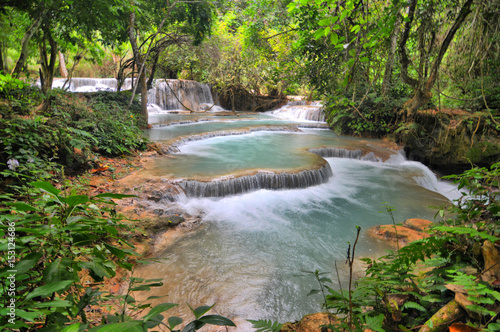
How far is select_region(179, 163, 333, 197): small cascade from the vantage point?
5.91 metres

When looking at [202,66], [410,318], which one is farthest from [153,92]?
[410,318]

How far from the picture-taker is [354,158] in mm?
9906

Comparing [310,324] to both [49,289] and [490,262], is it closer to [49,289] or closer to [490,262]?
[490,262]

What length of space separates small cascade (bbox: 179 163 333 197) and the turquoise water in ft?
0.54

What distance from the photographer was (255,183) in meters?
6.53

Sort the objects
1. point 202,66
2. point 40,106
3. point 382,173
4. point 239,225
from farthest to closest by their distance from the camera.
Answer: point 202,66, point 382,173, point 40,106, point 239,225

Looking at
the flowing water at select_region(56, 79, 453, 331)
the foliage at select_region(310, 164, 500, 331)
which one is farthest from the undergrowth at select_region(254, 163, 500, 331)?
the flowing water at select_region(56, 79, 453, 331)

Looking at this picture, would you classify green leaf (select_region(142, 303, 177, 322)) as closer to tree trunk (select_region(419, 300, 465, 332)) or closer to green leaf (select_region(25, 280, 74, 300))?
green leaf (select_region(25, 280, 74, 300))

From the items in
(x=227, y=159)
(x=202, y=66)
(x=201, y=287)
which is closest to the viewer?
(x=201, y=287)

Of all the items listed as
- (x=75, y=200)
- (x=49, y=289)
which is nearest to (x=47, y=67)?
(x=75, y=200)

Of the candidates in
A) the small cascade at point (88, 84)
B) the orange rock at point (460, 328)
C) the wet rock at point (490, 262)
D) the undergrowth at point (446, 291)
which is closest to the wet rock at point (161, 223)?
the undergrowth at point (446, 291)

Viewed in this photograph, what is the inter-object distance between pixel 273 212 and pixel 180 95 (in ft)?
58.4

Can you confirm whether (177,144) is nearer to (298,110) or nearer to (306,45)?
(306,45)

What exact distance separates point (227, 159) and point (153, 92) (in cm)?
1463
